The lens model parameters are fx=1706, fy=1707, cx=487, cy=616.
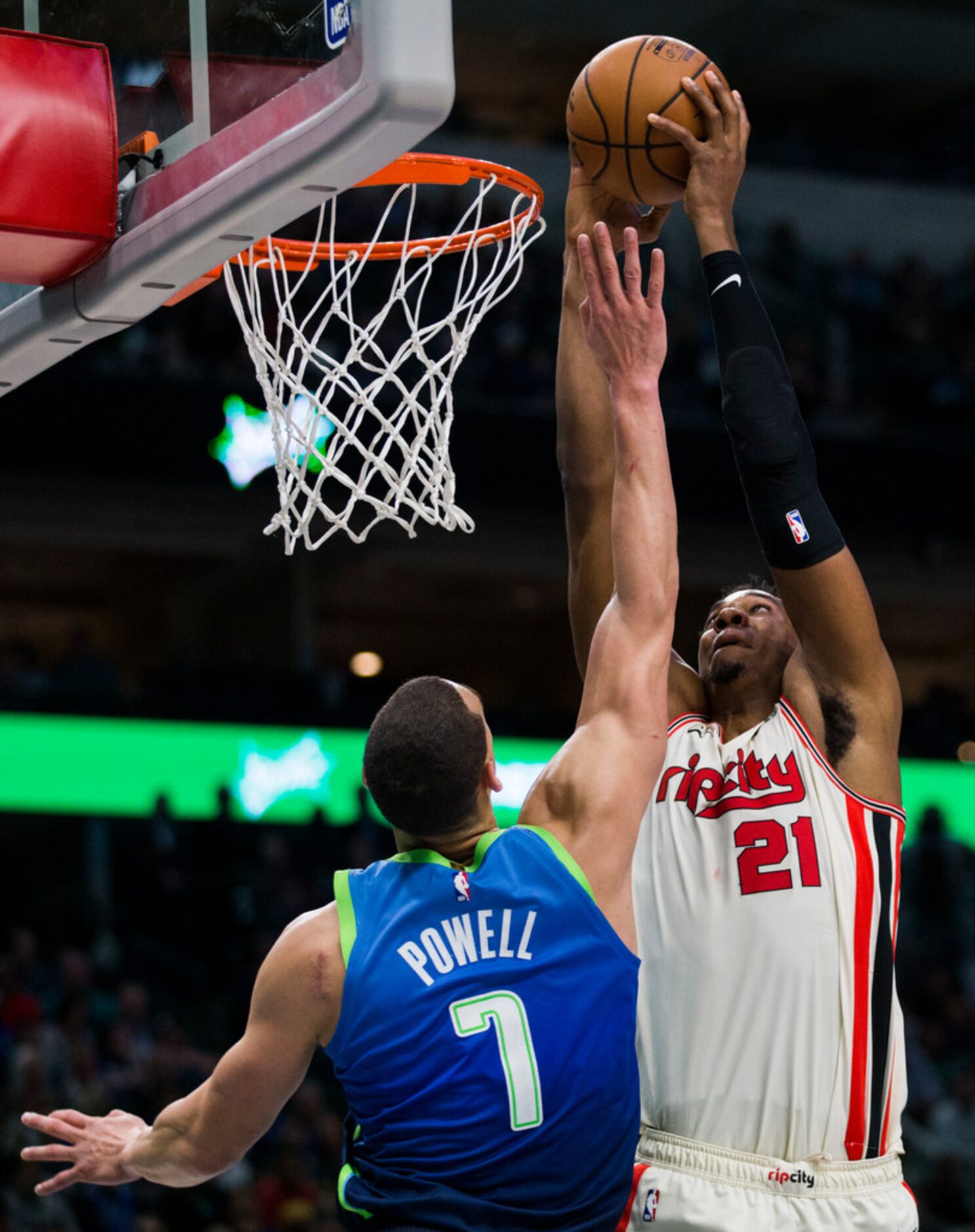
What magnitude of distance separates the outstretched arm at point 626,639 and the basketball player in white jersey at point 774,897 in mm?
343

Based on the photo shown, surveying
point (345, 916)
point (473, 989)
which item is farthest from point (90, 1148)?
point (473, 989)

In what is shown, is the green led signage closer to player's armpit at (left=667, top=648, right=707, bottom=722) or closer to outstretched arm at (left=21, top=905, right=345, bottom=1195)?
player's armpit at (left=667, top=648, right=707, bottom=722)

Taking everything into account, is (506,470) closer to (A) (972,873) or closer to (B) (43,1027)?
(A) (972,873)

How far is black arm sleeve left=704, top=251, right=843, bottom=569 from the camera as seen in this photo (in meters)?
3.50

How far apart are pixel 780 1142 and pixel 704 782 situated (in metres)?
0.75

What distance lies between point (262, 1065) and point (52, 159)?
1.88 meters

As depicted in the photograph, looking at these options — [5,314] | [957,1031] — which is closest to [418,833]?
[5,314]

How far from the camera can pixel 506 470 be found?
13.2 m

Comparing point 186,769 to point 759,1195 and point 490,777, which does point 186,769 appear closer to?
point 759,1195

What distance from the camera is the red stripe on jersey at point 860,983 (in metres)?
3.42

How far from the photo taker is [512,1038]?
9.45ft

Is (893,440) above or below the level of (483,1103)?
above

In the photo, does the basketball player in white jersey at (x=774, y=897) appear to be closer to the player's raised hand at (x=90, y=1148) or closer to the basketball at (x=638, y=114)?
the basketball at (x=638, y=114)

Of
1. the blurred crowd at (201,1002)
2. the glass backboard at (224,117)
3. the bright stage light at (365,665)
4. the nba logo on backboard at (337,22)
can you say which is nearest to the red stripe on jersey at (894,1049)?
the glass backboard at (224,117)
